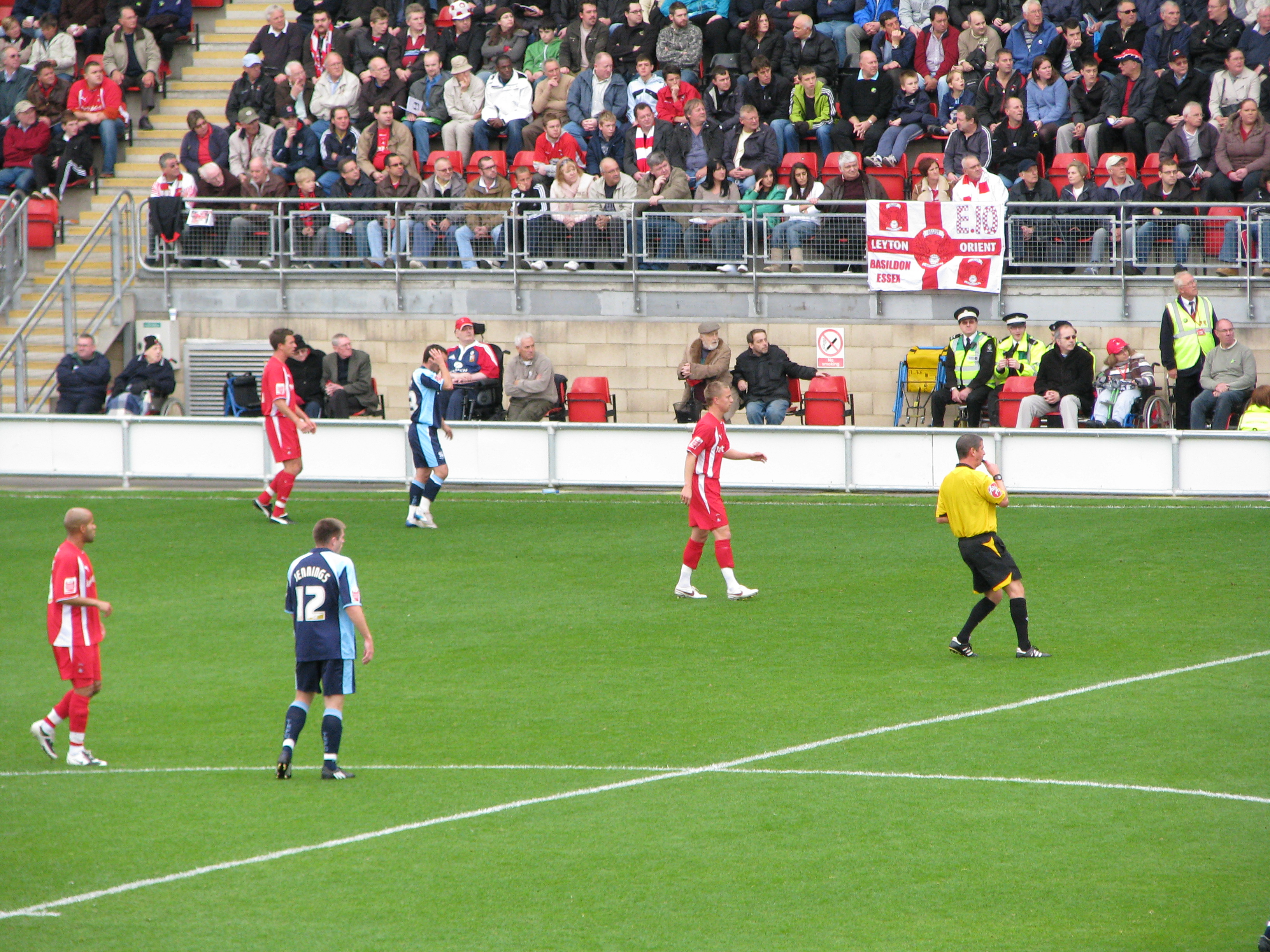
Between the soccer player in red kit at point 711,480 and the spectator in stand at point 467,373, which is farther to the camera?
the spectator in stand at point 467,373

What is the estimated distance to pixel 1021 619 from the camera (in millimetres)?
13117

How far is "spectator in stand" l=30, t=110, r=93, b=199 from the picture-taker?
91.7 ft

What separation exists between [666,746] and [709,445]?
4.89 m

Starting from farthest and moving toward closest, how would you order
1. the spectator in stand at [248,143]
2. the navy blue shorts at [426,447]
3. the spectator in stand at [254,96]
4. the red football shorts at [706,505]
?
1. the spectator in stand at [254,96]
2. the spectator in stand at [248,143]
3. the navy blue shorts at [426,447]
4. the red football shorts at [706,505]

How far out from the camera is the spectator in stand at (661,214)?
2417cm

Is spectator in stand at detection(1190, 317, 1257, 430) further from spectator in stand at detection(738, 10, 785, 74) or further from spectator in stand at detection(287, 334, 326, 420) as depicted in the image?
spectator in stand at detection(287, 334, 326, 420)

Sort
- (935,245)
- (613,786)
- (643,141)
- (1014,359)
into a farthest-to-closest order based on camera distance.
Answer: (643,141)
(935,245)
(1014,359)
(613,786)

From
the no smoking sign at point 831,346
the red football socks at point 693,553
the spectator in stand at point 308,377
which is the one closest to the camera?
the red football socks at point 693,553

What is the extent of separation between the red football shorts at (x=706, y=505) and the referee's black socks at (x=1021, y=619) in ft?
10.4

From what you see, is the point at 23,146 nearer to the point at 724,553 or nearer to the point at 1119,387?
the point at 724,553

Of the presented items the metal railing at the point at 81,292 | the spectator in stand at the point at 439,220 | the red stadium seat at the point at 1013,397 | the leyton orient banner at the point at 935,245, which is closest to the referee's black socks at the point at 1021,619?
the red stadium seat at the point at 1013,397

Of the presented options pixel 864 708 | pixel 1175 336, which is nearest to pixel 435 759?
pixel 864 708

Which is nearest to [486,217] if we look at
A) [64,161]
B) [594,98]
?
[594,98]

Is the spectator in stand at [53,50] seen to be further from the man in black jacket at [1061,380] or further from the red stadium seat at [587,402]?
the man in black jacket at [1061,380]
